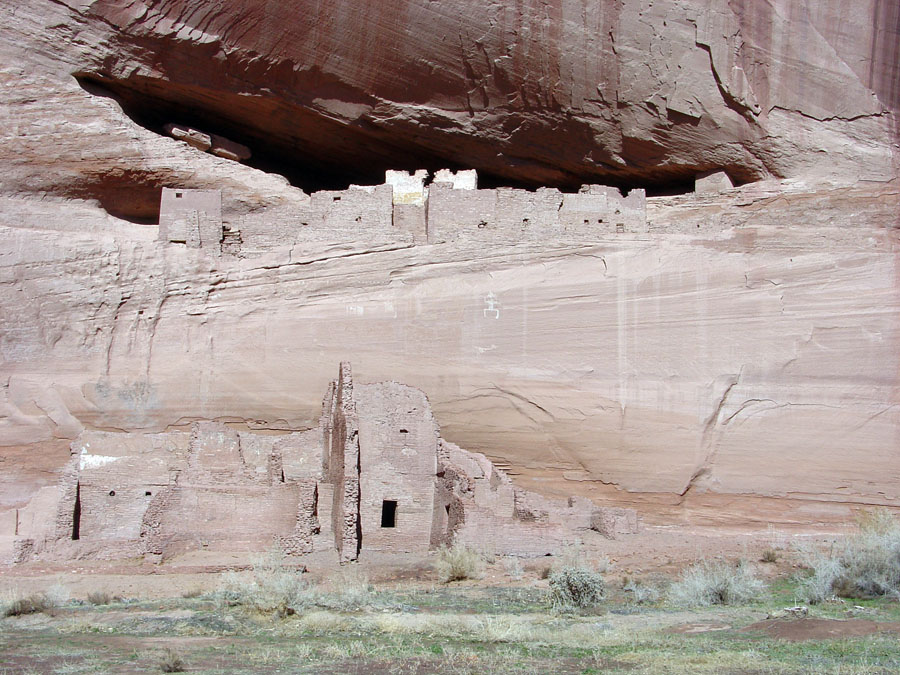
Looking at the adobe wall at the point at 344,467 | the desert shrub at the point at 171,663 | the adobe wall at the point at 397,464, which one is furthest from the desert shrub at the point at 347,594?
the desert shrub at the point at 171,663

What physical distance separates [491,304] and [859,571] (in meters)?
6.39

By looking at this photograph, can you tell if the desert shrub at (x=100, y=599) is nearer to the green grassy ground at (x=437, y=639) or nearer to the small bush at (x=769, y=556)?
the green grassy ground at (x=437, y=639)

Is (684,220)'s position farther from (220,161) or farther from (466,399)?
(220,161)

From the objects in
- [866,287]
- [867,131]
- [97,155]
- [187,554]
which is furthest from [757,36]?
[187,554]

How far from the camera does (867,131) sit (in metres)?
18.3

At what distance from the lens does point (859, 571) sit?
41.8 feet

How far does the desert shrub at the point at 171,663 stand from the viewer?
8922mm

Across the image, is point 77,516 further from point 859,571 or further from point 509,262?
point 859,571

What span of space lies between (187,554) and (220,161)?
7.18 meters

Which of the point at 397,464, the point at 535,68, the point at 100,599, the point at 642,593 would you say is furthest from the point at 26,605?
the point at 535,68

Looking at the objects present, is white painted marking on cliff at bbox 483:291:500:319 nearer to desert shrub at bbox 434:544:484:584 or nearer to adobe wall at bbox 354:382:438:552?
adobe wall at bbox 354:382:438:552

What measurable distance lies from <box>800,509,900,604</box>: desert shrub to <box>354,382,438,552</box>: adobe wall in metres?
4.72

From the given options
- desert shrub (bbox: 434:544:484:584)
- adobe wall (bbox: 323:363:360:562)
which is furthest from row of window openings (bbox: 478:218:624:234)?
desert shrub (bbox: 434:544:484:584)

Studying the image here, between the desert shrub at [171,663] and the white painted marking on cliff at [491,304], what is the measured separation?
27.9 feet
